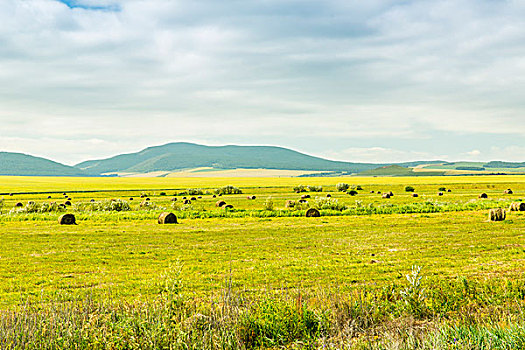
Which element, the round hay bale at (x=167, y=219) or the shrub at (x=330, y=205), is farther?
the shrub at (x=330, y=205)

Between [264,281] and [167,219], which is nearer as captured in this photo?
[264,281]

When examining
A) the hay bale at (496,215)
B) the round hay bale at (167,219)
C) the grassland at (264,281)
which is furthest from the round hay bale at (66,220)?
the hay bale at (496,215)

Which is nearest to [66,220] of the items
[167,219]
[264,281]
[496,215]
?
[167,219]

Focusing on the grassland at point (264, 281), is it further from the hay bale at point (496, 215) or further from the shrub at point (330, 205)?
the shrub at point (330, 205)

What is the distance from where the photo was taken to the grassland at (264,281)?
766cm

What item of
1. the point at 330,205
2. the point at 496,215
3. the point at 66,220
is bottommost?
the point at 66,220

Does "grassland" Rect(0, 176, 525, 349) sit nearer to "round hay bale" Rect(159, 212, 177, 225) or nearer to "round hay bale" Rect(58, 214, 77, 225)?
"round hay bale" Rect(58, 214, 77, 225)

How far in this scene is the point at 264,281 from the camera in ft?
49.5

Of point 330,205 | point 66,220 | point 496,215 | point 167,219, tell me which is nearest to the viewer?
point 496,215

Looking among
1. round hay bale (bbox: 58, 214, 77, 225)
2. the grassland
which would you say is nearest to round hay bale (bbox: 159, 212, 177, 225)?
the grassland

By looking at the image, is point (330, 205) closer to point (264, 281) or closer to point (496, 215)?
point (496, 215)

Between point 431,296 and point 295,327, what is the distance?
3.42m

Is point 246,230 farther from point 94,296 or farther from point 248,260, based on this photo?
point 94,296

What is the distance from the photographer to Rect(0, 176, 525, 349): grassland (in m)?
7.66
